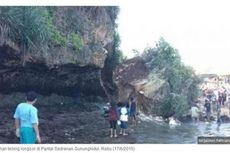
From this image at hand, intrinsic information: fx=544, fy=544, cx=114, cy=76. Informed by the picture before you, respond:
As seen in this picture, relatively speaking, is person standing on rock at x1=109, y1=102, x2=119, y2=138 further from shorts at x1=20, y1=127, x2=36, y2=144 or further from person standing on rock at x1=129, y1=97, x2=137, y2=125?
shorts at x1=20, y1=127, x2=36, y2=144

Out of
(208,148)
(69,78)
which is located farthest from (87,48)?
(208,148)

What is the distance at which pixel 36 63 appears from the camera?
6.32 m

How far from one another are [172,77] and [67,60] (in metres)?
1.26

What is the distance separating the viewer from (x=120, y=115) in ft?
19.1

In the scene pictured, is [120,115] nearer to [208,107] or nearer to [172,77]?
[172,77]

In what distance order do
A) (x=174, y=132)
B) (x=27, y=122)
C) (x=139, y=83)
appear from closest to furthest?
1. (x=27, y=122)
2. (x=174, y=132)
3. (x=139, y=83)

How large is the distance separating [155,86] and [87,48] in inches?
37.6

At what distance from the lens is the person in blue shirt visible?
16.7 ft

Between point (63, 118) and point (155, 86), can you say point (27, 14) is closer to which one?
point (63, 118)

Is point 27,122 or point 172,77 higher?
point 172,77

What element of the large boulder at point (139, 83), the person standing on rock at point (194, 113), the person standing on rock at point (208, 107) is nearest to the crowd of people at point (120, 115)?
the large boulder at point (139, 83)

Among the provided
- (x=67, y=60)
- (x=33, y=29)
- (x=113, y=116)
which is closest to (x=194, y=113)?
(x=113, y=116)

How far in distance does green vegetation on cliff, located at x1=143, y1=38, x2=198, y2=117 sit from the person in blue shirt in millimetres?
1505

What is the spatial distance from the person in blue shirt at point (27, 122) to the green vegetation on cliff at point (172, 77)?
1505 millimetres
